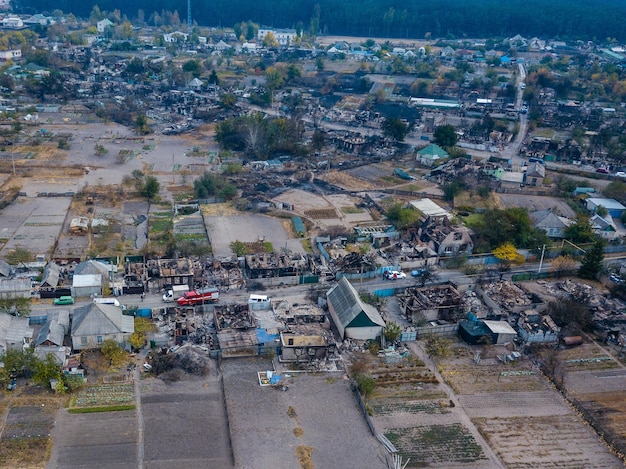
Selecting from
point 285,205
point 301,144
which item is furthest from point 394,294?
point 301,144

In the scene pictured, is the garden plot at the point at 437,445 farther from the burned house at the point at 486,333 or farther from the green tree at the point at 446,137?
the green tree at the point at 446,137

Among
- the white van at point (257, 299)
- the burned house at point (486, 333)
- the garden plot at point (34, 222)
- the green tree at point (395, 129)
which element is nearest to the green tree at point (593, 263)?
the burned house at point (486, 333)

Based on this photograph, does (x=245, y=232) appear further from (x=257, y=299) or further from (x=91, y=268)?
(x=91, y=268)

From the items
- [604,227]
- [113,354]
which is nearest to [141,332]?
[113,354]

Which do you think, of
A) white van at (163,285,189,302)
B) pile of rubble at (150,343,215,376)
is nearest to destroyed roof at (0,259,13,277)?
white van at (163,285,189,302)

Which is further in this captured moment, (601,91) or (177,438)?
(601,91)

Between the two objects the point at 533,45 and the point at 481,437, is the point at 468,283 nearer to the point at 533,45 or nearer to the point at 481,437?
the point at 481,437

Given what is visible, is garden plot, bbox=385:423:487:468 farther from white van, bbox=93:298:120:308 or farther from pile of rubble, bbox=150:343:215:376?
white van, bbox=93:298:120:308
